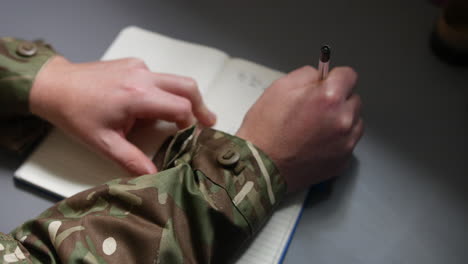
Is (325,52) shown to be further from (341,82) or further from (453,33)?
Result: (453,33)

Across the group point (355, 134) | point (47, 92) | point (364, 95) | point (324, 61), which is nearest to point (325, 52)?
point (324, 61)

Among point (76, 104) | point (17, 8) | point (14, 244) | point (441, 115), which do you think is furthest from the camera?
point (17, 8)

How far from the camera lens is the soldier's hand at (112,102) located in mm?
721

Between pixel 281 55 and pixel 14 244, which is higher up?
pixel 281 55

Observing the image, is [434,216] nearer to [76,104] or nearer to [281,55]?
[281,55]

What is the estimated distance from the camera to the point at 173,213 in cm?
61

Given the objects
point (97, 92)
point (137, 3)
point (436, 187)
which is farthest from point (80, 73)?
point (436, 187)

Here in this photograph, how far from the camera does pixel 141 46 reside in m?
0.92

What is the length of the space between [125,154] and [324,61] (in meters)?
0.31

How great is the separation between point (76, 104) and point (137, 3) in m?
0.37

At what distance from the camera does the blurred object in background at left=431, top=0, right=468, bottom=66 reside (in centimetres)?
86

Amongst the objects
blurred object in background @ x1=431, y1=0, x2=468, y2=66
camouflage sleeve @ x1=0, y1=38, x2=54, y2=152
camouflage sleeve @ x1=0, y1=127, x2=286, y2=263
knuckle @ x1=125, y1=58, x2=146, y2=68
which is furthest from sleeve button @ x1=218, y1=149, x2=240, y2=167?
blurred object in background @ x1=431, y1=0, x2=468, y2=66

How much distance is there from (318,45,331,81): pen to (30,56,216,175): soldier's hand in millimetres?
191

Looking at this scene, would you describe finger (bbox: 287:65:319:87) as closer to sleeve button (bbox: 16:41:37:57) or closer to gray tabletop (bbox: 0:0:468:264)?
gray tabletop (bbox: 0:0:468:264)
